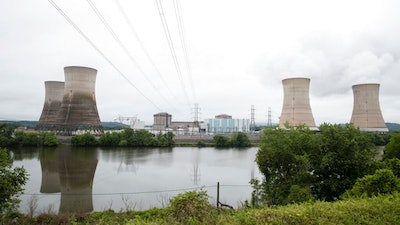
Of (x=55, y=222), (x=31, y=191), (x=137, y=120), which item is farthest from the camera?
(x=137, y=120)

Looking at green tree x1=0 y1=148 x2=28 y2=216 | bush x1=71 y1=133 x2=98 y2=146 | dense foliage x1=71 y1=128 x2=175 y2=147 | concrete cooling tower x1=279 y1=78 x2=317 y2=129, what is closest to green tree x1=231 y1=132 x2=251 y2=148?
dense foliage x1=71 y1=128 x2=175 y2=147

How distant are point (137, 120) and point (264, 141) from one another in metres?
33.7

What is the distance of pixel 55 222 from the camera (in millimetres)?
4934

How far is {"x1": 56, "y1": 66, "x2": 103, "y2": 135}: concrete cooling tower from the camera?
1859cm

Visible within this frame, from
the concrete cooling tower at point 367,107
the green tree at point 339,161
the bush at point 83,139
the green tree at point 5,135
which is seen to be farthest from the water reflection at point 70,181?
the concrete cooling tower at point 367,107

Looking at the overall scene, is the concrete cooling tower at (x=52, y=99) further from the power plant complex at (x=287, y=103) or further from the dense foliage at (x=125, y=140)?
the dense foliage at (x=125, y=140)

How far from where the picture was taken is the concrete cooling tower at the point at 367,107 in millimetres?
18719

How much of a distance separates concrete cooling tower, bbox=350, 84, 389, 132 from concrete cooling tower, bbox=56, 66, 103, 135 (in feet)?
67.0

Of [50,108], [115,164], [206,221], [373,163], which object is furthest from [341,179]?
[50,108]

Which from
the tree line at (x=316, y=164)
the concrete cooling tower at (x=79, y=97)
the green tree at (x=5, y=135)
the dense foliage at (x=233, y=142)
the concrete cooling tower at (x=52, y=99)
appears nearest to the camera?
the tree line at (x=316, y=164)

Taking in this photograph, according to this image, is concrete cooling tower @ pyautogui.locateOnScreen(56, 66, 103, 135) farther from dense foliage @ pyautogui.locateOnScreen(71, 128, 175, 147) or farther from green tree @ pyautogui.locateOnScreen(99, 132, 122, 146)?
green tree @ pyautogui.locateOnScreen(99, 132, 122, 146)

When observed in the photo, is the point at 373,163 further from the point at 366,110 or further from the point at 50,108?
the point at 50,108

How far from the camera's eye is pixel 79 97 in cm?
1889

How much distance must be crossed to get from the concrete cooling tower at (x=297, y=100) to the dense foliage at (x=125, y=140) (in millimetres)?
11111
